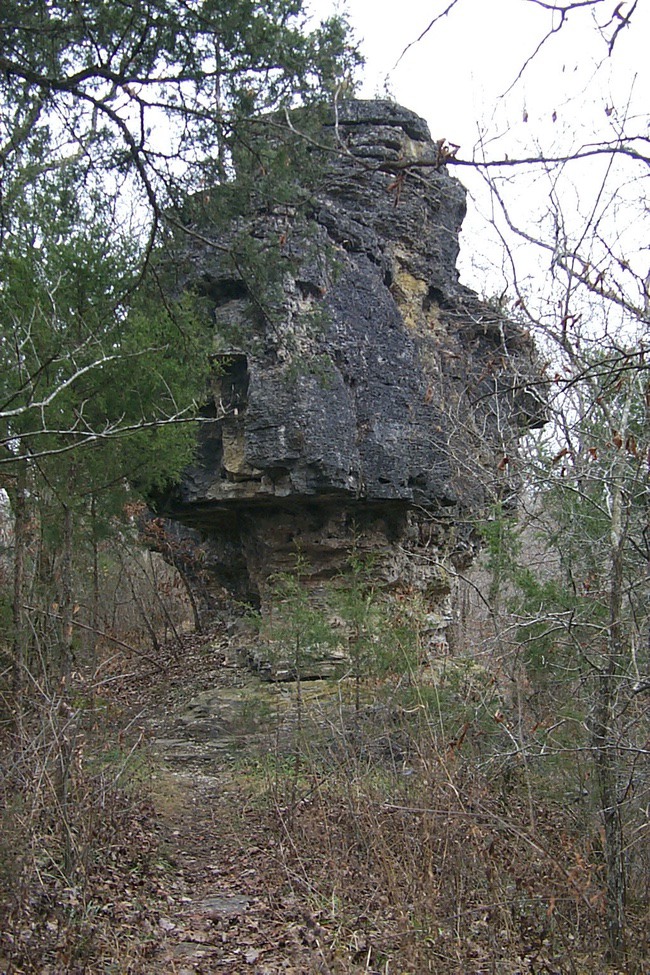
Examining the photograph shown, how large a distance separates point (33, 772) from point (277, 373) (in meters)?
6.59

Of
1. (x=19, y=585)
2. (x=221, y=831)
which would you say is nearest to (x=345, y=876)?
(x=221, y=831)

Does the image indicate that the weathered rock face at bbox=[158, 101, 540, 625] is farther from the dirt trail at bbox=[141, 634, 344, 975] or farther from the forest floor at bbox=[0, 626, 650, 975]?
the forest floor at bbox=[0, 626, 650, 975]

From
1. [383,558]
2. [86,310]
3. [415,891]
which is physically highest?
[86,310]

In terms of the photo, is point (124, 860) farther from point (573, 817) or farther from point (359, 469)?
point (359, 469)

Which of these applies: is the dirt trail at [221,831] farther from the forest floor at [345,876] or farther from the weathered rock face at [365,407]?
the weathered rock face at [365,407]

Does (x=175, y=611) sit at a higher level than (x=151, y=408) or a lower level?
lower

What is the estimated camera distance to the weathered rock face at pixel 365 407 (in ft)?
35.7

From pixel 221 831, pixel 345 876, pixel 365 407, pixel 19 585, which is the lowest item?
pixel 221 831

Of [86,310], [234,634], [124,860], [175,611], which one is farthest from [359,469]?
[175,611]

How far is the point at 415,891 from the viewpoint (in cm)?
459

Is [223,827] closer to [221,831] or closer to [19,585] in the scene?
[221,831]

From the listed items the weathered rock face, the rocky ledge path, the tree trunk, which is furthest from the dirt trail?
the weathered rock face

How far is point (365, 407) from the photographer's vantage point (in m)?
11.5

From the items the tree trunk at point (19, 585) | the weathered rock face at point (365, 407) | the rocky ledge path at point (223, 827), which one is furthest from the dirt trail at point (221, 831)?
the weathered rock face at point (365, 407)
